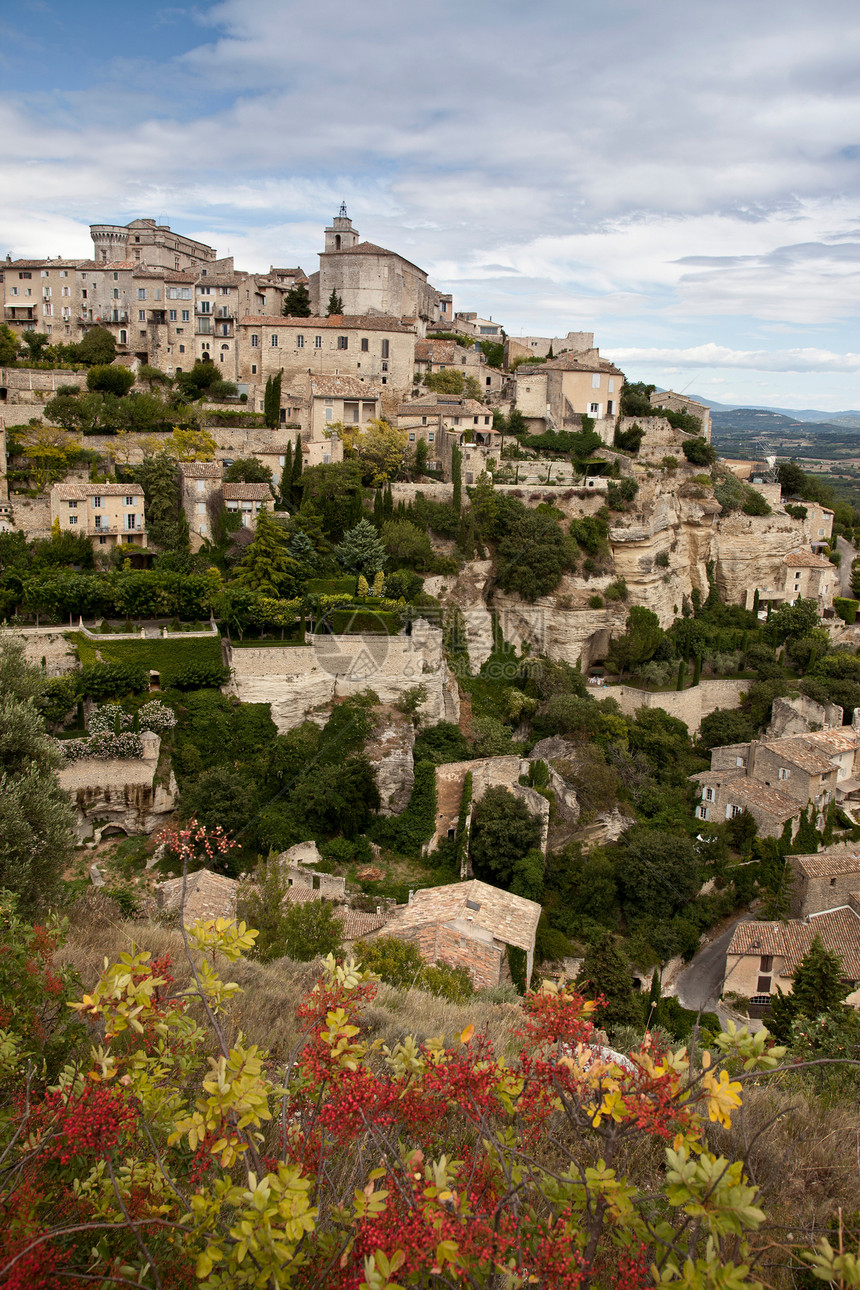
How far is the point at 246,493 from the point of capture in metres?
27.9

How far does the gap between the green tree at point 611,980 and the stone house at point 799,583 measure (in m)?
21.6

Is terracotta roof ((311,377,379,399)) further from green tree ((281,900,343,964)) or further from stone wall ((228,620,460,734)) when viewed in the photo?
green tree ((281,900,343,964))

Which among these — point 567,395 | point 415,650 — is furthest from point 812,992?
point 567,395

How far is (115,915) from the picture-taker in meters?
10.7

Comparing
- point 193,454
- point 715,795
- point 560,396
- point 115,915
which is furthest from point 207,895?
point 560,396

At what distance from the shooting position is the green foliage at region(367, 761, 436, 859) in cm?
2073

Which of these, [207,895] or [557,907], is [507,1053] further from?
[557,907]

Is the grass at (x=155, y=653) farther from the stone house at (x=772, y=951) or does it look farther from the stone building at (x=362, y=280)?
the stone building at (x=362, y=280)

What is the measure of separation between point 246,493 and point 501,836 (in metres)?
15.3

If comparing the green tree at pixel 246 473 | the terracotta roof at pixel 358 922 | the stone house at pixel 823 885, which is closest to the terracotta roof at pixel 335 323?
the green tree at pixel 246 473

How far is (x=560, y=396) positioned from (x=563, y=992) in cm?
3629

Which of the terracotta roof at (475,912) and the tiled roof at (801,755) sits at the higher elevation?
the tiled roof at (801,755)

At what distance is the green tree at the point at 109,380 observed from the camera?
34.1m

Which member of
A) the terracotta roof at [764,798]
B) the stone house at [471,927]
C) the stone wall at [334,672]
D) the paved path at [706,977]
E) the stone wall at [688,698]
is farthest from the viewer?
the stone wall at [688,698]
